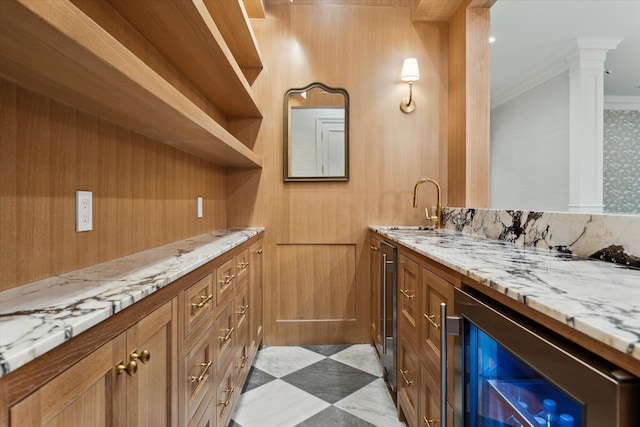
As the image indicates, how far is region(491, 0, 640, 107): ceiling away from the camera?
2.79 meters

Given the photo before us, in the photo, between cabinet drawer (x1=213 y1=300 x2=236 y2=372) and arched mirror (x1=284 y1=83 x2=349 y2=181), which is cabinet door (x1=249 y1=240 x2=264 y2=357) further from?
arched mirror (x1=284 y1=83 x2=349 y2=181)

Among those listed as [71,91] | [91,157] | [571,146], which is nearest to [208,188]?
[91,157]

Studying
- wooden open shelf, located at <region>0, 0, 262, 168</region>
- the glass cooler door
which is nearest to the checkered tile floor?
the glass cooler door

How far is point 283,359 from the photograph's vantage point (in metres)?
2.24

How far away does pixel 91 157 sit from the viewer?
1014mm

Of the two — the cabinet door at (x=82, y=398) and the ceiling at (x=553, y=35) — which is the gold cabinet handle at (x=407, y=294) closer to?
the cabinet door at (x=82, y=398)

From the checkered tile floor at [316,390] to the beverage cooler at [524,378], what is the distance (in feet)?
2.74

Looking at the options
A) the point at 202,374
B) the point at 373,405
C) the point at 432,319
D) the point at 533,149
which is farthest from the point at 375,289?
the point at 533,149

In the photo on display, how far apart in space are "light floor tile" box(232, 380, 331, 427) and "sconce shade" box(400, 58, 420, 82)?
227 centimetres

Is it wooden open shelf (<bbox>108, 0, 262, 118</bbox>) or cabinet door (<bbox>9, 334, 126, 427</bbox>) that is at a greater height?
wooden open shelf (<bbox>108, 0, 262, 118</bbox>)

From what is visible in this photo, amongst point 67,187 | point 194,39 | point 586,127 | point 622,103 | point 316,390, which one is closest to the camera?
point 67,187

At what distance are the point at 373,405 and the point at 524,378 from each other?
1292mm

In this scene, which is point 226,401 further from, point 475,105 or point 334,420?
point 475,105

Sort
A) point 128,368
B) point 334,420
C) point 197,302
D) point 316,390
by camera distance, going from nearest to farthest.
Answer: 1. point 128,368
2. point 197,302
3. point 334,420
4. point 316,390
